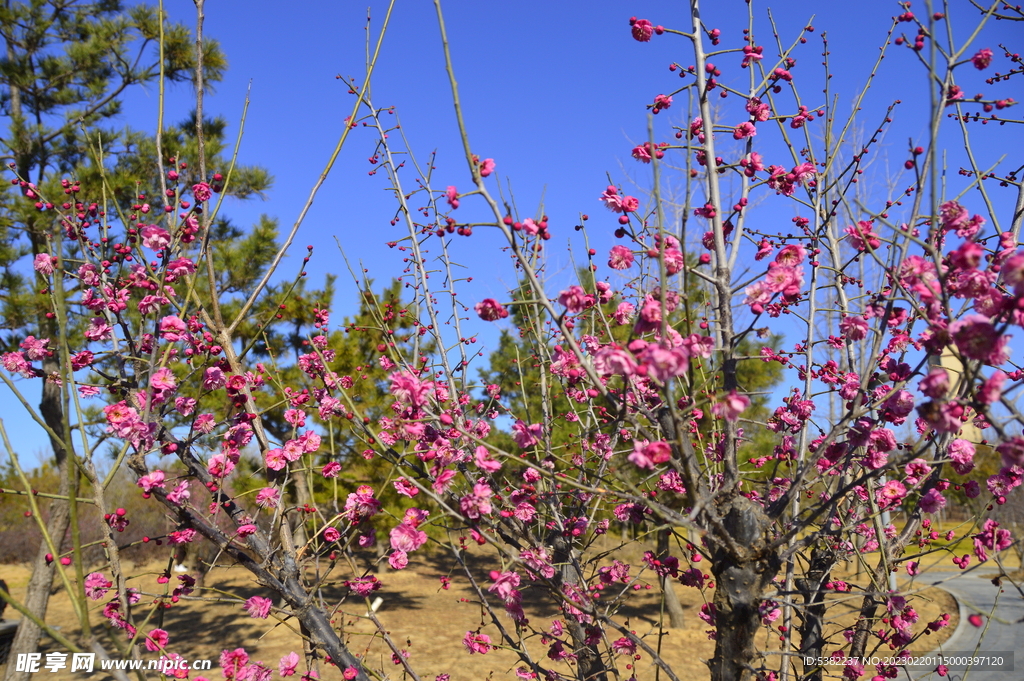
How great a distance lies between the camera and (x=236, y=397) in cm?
235

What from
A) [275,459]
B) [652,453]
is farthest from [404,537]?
[652,453]

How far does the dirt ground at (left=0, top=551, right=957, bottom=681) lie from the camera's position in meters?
7.53

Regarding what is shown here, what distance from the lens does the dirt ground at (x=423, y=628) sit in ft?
24.7

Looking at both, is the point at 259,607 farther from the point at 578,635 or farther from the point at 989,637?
the point at 989,637

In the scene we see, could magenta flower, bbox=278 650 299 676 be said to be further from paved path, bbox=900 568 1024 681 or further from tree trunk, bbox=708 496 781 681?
paved path, bbox=900 568 1024 681

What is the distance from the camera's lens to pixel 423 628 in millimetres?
9438

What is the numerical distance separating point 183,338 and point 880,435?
9.22 ft

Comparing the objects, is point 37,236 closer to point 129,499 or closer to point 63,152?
point 63,152

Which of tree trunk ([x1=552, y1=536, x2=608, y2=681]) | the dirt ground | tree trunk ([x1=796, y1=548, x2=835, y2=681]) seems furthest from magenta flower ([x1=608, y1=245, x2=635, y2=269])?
the dirt ground

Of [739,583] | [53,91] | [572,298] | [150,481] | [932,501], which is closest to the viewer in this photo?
[572,298]

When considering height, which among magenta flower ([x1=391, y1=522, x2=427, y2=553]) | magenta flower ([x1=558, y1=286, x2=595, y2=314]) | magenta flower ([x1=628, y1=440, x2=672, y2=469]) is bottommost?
magenta flower ([x1=391, y1=522, x2=427, y2=553])

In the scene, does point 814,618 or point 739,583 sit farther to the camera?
point 814,618

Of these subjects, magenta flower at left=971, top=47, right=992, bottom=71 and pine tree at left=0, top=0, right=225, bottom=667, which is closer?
magenta flower at left=971, top=47, right=992, bottom=71

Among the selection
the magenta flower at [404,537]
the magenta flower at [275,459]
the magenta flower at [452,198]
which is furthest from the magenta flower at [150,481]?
the magenta flower at [452,198]
